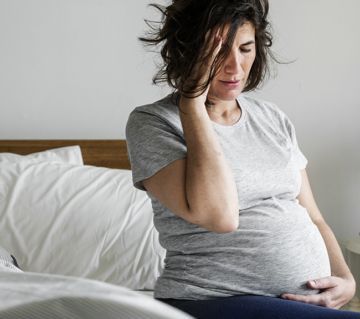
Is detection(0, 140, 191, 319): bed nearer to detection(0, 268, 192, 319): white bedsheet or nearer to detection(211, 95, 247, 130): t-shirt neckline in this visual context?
detection(211, 95, 247, 130): t-shirt neckline

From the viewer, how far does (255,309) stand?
1074 mm

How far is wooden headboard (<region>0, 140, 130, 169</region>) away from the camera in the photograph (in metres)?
2.28

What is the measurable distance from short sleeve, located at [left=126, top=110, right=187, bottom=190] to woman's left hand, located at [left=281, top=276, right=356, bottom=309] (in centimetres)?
32

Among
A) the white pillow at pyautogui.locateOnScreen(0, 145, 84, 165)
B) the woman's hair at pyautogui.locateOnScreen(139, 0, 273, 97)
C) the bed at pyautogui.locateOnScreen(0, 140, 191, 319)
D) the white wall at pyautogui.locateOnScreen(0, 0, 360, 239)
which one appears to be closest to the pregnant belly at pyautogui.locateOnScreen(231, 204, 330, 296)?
the woman's hair at pyautogui.locateOnScreen(139, 0, 273, 97)

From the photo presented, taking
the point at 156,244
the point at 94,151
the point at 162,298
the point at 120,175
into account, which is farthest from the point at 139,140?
Result: the point at 94,151

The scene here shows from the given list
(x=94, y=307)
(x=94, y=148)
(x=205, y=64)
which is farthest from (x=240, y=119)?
(x=94, y=148)

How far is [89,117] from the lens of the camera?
2.36 metres

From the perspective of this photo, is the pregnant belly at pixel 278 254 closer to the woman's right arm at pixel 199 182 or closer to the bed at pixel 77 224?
the woman's right arm at pixel 199 182

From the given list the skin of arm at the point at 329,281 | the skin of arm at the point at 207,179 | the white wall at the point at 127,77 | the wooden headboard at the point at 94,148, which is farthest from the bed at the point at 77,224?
the skin of arm at the point at 207,179

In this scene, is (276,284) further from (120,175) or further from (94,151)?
(94,151)

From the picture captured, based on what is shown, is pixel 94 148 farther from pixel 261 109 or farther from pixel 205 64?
pixel 205 64

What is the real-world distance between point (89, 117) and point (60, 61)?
223 millimetres

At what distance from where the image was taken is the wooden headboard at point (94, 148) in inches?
89.6

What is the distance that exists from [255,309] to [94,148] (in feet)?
4.37
